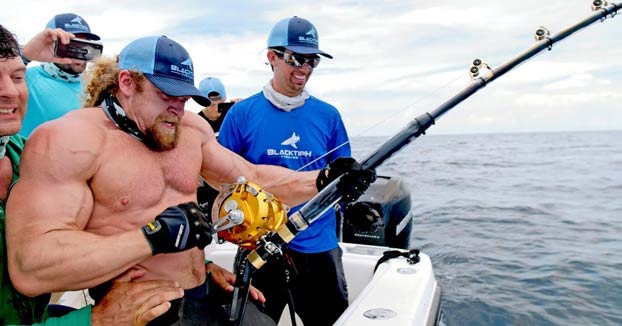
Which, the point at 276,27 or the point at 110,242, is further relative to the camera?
the point at 276,27

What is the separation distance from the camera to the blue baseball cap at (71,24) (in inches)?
145

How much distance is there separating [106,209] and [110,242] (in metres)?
0.25

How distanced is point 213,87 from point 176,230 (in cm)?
466

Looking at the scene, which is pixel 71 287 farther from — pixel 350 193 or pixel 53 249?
pixel 350 193

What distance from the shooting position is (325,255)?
3059 mm

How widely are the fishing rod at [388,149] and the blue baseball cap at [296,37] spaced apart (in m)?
0.85

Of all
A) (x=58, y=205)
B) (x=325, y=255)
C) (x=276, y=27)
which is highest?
(x=276, y=27)

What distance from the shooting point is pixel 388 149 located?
8.22 feet

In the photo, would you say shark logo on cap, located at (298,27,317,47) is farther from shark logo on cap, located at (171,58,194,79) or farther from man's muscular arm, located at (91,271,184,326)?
man's muscular arm, located at (91,271,184,326)

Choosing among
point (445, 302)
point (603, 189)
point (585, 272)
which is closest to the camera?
point (445, 302)

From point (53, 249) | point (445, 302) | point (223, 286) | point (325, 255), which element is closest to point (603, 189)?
point (445, 302)

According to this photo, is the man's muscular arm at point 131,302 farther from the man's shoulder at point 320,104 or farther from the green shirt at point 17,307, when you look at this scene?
the man's shoulder at point 320,104

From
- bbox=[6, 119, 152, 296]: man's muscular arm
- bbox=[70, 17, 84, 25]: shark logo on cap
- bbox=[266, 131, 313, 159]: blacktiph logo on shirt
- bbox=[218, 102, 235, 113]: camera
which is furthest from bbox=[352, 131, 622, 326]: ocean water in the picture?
bbox=[70, 17, 84, 25]: shark logo on cap

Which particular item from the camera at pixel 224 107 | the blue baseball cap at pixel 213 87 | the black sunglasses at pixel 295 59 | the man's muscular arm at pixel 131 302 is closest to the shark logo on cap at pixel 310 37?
the black sunglasses at pixel 295 59
